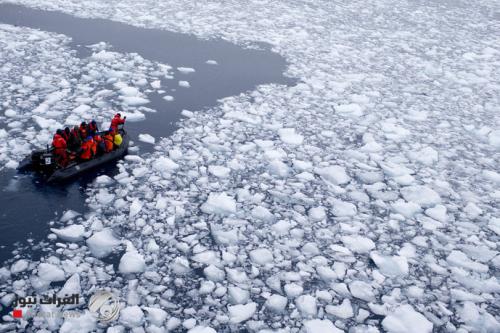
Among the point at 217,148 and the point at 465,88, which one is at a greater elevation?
the point at 465,88

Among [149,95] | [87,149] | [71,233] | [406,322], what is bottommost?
[71,233]

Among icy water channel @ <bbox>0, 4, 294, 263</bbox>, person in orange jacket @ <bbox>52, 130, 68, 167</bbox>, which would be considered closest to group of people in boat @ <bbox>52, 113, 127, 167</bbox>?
person in orange jacket @ <bbox>52, 130, 68, 167</bbox>

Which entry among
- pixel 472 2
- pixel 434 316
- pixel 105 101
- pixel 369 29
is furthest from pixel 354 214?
pixel 472 2

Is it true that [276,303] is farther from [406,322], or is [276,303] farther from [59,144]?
[59,144]

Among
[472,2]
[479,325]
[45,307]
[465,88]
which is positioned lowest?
[45,307]

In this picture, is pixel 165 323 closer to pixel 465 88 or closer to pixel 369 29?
pixel 465 88

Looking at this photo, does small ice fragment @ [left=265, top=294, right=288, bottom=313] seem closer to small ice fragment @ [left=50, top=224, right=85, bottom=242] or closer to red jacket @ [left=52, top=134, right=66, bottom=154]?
small ice fragment @ [left=50, top=224, right=85, bottom=242]

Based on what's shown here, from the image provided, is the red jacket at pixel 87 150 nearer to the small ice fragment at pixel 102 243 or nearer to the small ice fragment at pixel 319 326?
the small ice fragment at pixel 102 243

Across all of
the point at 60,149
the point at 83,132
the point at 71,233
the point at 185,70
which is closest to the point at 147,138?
the point at 83,132
